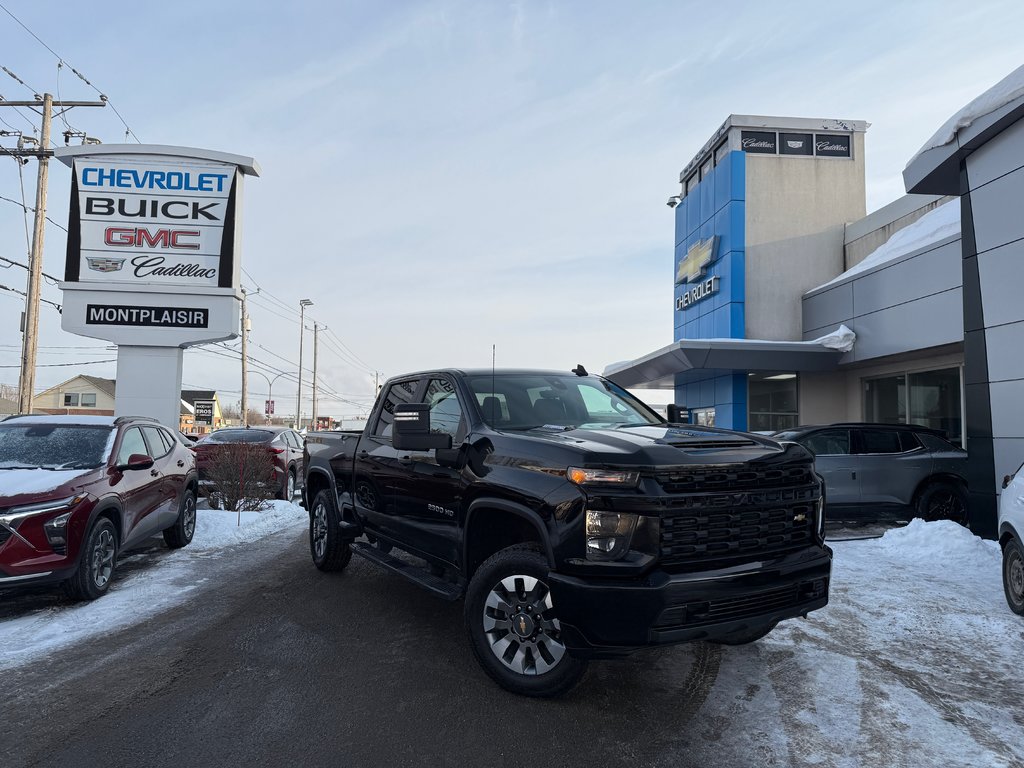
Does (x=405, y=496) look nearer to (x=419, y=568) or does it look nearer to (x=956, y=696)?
(x=419, y=568)

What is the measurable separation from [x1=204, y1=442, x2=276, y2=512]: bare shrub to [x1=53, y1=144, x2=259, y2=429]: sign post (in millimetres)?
3962

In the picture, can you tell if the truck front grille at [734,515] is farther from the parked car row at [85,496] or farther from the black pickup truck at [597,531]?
the parked car row at [85,496]

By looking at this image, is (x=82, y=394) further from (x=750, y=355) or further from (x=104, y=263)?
(x=750, y=355)

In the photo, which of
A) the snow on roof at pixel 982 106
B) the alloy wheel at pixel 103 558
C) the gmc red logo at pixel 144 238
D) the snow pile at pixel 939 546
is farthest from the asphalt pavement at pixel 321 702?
the gmc red logo at pixel 144 238

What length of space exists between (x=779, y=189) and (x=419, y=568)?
19.9 m

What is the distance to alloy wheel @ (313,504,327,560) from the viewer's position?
7.17m

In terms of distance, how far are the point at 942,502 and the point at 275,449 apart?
11659 mm

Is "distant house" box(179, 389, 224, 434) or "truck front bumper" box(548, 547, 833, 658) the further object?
"distant house" box(179, 389, 224, 434)

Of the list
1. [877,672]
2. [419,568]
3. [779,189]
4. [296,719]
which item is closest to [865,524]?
[877,672]

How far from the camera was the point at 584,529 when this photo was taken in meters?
3.54

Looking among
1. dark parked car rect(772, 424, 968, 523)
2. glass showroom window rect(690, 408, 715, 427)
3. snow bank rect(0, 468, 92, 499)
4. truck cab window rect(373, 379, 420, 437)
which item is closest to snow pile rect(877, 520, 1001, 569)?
dark parked car rect(772, 424, 968, 523)

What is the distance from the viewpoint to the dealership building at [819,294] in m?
13.0

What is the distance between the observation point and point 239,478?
1136cm

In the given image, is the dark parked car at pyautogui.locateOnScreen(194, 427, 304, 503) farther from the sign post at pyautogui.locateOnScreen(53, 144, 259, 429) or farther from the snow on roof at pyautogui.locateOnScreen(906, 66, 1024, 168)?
the snow on roof at pyautogui.locateOnScreen(906, 66, 1024, 168)
